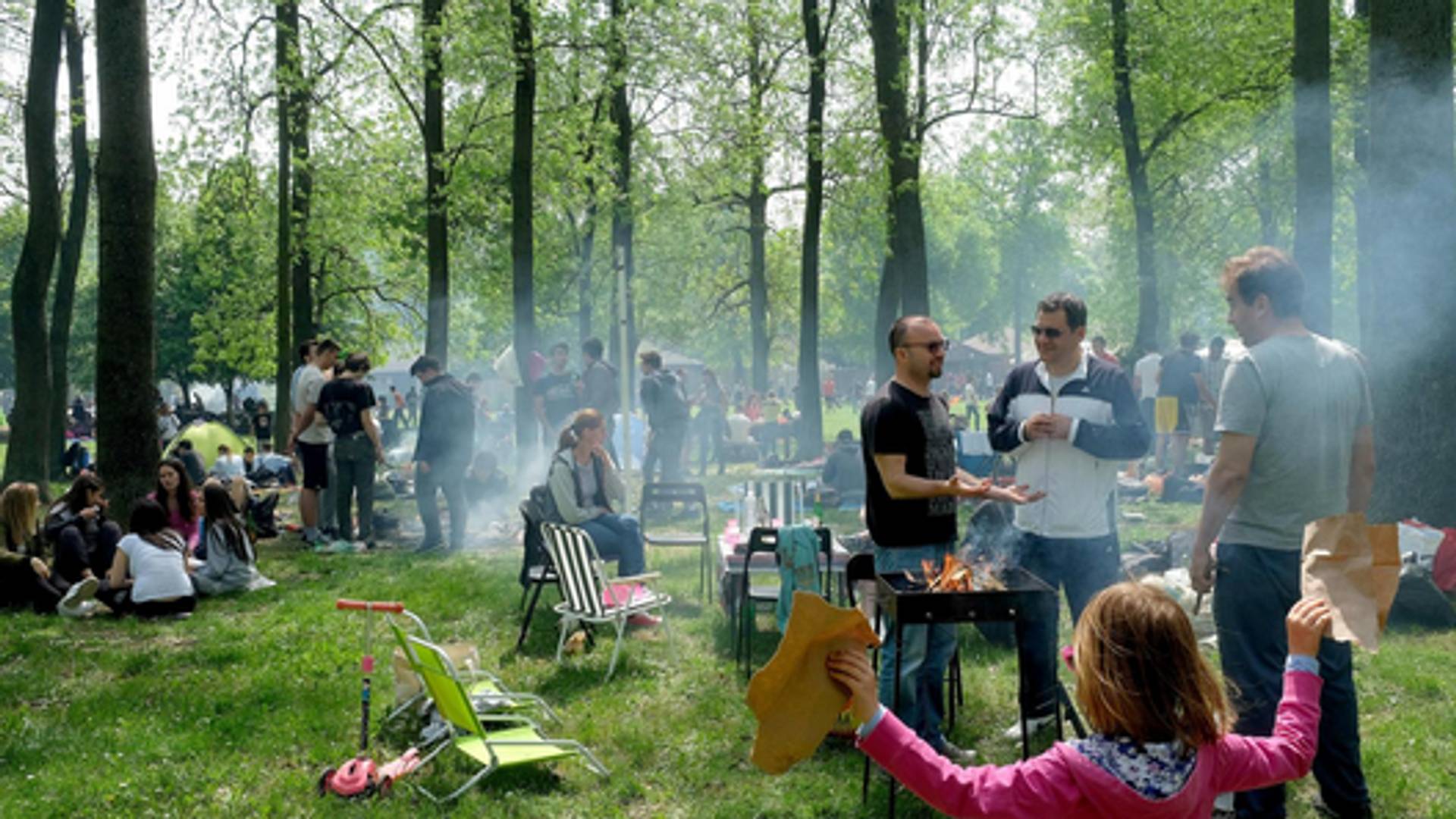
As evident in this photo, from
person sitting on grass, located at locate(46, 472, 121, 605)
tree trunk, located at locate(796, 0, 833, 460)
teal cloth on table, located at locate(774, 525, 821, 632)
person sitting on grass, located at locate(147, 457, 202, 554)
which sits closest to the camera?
teal cloth on table, located at locate(774, 525, 821, 632)

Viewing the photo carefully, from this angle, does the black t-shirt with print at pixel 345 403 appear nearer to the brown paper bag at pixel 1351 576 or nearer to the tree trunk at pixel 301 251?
the tree trunk at pixel 301 251

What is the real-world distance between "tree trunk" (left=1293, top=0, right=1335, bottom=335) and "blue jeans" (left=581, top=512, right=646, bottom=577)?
27.4 ft

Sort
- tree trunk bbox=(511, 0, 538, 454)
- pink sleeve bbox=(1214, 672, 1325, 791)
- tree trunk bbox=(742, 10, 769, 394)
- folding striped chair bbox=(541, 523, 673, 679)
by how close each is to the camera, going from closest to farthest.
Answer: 1. pink sleeve bbox=(1214, 672, 1325, 791)
2. folding striped chair bbox=(541, 523, 673, 679)
3. tree trunk bbox=(511, 0, 538, 454)
4. tree trunk bbox=(742, 10, 769, 394)

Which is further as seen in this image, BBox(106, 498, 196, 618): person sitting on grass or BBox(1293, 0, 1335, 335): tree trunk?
BBox(1293, 0, 1335, 335): tree trunk

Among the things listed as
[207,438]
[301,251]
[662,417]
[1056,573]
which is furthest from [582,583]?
[301,251]

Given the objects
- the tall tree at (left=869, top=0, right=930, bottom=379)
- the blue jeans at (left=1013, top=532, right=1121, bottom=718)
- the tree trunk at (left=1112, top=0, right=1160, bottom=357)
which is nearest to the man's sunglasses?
the blue jeans at (left=1013, top=532, right=1121, bottom=718)

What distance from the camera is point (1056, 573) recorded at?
5.15 meters

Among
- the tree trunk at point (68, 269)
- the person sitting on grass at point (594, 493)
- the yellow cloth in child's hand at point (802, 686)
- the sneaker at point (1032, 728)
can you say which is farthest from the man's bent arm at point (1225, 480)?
the tree trunk at point (68, 269)

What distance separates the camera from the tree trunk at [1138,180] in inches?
810

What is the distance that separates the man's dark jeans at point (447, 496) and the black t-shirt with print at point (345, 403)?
81 centimetres

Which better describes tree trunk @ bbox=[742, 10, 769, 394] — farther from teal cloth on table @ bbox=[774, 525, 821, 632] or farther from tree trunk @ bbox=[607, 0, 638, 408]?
teal cloth on table @ bbox=[774, 525, 821, 632]

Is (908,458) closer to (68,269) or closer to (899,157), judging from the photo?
(899,157)

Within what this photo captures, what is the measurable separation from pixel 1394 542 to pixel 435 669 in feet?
12.9

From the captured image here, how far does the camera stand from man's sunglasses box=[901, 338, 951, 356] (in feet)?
15.9
